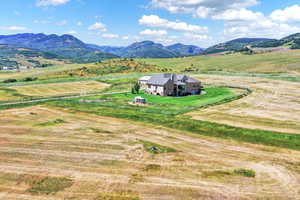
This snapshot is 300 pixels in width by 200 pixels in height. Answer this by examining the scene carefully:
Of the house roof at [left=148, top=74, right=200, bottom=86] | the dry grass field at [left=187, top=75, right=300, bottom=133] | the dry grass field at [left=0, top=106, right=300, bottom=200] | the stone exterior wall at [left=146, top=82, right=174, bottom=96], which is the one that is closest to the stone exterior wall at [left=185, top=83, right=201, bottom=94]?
the house roof at [left=148, top=74, right=200, bottom=86]

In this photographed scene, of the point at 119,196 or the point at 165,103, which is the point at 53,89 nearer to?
the point at 165,103

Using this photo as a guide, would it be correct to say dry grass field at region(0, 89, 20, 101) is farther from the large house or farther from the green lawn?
the large house

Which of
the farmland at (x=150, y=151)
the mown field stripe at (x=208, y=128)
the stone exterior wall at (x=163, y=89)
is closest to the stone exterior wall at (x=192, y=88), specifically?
the stone exterior wall at (x=163, y=89)

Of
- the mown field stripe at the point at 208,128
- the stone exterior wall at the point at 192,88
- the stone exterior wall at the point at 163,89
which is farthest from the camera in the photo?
the stone exterior wall at the point at 192,88

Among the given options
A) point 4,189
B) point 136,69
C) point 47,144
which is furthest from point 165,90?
point 136,69

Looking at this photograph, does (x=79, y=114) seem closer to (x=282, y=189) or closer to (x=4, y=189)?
(x=4, y=189)

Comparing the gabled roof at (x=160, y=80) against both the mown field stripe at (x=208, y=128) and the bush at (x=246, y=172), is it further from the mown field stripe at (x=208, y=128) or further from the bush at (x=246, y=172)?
the bush at (x=246, y=172)
